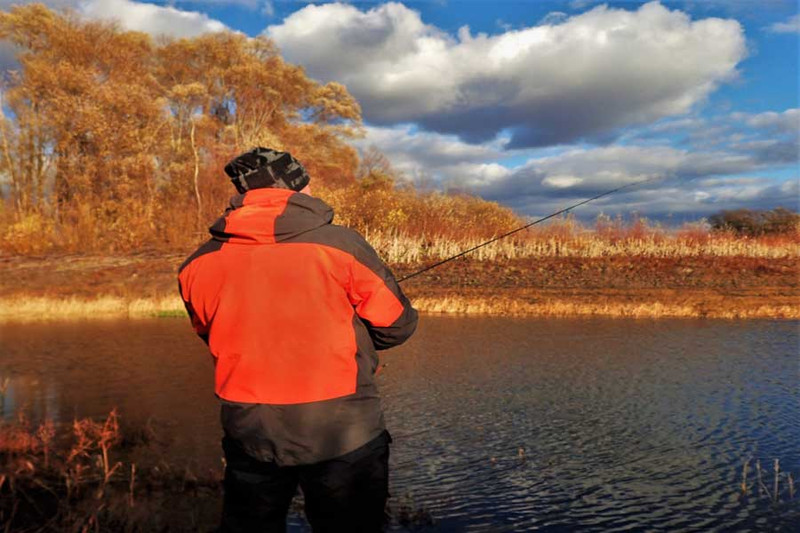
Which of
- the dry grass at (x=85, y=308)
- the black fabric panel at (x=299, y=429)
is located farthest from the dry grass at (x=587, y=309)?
the black fabric panel at (x=299, y=429)

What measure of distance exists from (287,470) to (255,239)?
2.99ft

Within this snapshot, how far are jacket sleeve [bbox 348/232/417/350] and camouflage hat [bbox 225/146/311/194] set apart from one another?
376mm

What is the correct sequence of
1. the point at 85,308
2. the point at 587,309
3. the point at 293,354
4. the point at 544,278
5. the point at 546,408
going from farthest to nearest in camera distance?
the point at 544,278
the point at 85,308
the point at 587,309
the point at 546,408
the point at 293,354

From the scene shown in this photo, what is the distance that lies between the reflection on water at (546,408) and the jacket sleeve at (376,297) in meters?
2.38

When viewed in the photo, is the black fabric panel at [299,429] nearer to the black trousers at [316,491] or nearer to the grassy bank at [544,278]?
the black trousers at [316,491]

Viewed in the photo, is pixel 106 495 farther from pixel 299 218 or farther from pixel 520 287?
pixel 520 287

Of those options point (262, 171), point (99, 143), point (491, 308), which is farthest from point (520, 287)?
point (99, 143)

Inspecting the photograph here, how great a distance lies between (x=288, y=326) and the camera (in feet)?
7.82

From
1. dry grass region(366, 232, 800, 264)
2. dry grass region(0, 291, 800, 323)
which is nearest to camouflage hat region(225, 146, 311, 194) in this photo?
dry grass region(0, 291, 800, 323)

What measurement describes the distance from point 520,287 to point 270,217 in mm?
16367

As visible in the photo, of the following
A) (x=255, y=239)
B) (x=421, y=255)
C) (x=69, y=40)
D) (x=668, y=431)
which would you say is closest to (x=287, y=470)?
(x=255, y=239)

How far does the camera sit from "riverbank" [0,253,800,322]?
1576cm

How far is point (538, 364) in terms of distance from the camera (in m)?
9.82

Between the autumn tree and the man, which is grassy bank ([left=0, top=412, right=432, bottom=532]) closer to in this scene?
the man
